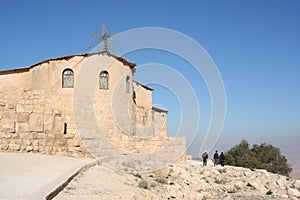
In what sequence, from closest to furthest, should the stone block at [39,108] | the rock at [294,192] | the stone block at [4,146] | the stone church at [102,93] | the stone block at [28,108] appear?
the stone block at [4,146], the stone block at [28,108], the stone block at [39,108], the rock at [294,192], the stone church at [102,93]

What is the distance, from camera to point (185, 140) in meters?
19.0

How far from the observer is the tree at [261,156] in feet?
121

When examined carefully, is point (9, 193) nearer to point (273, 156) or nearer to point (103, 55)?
point (103, 55)

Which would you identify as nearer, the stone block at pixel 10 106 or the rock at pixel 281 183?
the stone block at pixel 10 106

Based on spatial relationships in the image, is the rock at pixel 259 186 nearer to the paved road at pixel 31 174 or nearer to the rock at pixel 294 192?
the rock at pixel 294 192

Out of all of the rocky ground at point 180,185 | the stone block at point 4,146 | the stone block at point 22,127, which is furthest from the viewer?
the stone block at point 22,127

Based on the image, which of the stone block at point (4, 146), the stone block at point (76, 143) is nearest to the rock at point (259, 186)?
the stone block at point (76, 143)

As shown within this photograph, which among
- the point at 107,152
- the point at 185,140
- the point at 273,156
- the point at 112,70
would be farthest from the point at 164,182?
the point at 273,156

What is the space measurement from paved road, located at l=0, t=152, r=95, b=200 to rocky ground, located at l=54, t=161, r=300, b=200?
0.37 metres

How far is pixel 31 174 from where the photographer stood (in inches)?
292

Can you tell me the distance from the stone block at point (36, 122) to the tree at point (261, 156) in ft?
94.8

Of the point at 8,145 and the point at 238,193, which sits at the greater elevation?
the point at 8,145

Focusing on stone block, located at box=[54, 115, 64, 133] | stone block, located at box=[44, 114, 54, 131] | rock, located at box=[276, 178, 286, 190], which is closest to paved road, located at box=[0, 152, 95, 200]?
stone block, located at box=[44, 114, 54, 131]

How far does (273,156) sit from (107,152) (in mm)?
31209
